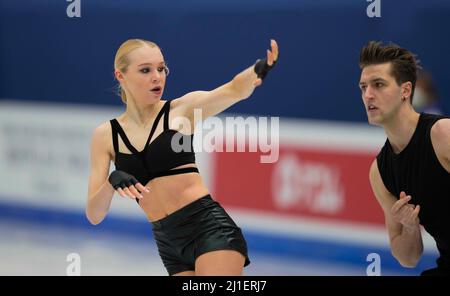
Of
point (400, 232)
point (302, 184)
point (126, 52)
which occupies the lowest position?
point (400, 232)

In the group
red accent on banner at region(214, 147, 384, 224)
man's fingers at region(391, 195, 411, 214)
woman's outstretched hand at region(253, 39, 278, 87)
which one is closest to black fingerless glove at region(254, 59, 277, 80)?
woman's outstretched hand at region(253, 39, 278, 87)

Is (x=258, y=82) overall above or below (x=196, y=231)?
above

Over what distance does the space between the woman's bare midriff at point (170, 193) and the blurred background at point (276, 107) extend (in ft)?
6.25

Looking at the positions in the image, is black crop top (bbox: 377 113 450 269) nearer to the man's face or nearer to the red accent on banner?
the man's face

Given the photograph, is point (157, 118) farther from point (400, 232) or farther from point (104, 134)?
point (400, 232)

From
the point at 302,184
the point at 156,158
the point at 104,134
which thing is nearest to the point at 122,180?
the point at 156,158

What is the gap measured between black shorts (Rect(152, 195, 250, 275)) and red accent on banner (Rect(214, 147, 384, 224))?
2.66m

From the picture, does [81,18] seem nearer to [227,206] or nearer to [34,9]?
[34,9]

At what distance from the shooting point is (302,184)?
23.5 ft

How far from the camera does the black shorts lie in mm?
4430

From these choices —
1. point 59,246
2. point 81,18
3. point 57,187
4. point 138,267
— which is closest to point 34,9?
point 81,18

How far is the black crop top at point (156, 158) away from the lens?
4492 mm

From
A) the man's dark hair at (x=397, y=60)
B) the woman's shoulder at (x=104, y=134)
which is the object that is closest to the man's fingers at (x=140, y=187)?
the woman's shoulder at (x=104, y=134)

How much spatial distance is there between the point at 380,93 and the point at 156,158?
135 cm
